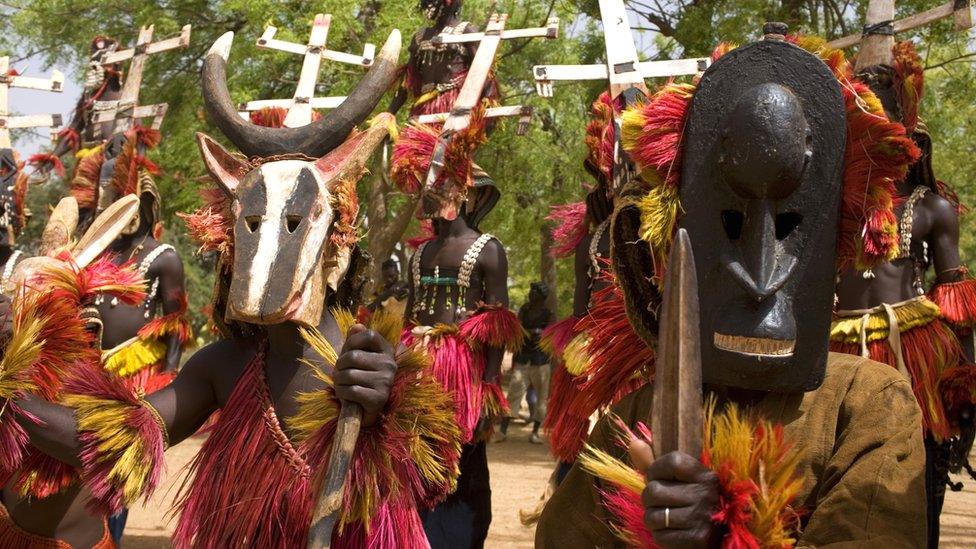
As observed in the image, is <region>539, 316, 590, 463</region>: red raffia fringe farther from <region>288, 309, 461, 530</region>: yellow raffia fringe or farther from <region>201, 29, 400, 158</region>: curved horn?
<region>201, 29, 400, 158</region>: curved horn

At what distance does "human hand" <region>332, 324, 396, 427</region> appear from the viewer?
2.74m

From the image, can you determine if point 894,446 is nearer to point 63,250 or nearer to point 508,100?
point 63,250

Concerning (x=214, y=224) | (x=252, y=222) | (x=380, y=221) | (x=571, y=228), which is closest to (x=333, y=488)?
(x=252, y=222)

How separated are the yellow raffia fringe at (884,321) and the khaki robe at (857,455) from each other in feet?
8.75

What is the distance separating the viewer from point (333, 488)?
2701mm

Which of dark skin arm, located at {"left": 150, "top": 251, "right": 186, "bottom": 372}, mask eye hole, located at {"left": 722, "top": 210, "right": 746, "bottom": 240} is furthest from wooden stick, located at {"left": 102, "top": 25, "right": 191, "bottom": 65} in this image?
mask eye hole, located at {"left": 722, "top": 210, "right": 746, "bottom": 240}

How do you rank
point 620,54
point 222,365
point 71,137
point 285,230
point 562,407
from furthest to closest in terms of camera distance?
point 71,137 → point 562,407 → point 620,54 → point 222,365 → point 285,230

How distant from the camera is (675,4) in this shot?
33.6 ft

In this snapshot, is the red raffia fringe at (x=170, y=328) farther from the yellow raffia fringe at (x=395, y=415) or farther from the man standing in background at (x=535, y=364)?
the man standing in background at (x=535, y=364)

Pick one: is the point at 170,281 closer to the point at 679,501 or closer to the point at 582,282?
the point at 582,282

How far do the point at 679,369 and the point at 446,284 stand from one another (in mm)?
4350

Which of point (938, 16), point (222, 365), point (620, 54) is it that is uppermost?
point (938, 16)

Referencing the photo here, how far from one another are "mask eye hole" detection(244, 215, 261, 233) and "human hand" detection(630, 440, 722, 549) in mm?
1594

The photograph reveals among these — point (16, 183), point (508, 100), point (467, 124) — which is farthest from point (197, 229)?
point (508, 100)
